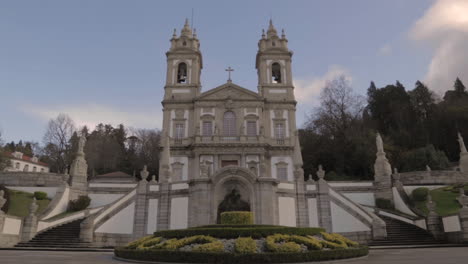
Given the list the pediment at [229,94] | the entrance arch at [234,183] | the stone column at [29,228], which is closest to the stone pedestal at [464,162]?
the pediment at [229,94]

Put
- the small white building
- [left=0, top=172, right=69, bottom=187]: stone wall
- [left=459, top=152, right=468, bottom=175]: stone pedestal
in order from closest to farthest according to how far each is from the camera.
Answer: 1. [left=0, top=172, right=69, bottom=187]: stone wall
2. [left=459, top=152, right=468, bottom=175]: stone pedestal
3. the small white building

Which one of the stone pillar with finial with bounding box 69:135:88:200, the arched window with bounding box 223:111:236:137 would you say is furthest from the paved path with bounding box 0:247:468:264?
the arched window with bounding box 223:111:236:137

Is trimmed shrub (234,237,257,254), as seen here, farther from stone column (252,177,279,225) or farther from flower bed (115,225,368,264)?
stone column (252,177,279,225)

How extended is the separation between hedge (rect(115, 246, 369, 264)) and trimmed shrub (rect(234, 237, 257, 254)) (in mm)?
314

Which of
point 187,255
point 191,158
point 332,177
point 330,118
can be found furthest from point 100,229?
point 330,118

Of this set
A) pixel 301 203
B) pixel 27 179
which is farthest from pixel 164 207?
pixel 27 179

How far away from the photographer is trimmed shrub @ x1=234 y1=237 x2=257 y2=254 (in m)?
10.6

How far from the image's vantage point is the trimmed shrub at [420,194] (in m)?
24.2

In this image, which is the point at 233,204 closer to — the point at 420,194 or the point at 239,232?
the point at 239,232

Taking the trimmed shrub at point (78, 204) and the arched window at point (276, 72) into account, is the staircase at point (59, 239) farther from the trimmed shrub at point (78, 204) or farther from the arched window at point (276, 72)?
the arched window at point (276, 72)

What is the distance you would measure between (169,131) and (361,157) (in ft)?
71.1

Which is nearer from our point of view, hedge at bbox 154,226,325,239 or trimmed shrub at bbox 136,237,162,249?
hedge at bbox 154,226,325,239

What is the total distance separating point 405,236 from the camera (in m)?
19.2

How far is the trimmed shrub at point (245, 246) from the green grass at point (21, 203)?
17.5m
